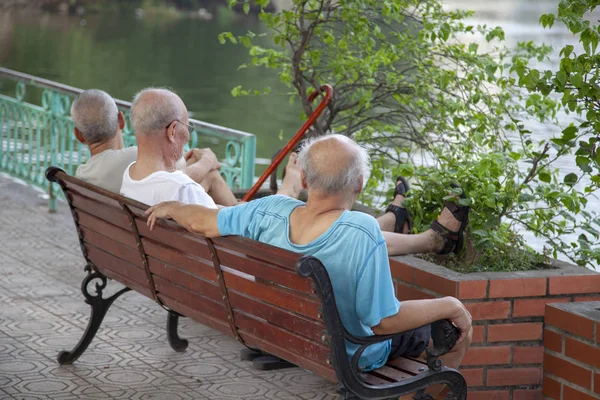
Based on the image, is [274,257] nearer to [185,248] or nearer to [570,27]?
[185,248]

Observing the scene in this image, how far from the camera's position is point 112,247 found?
4805 millimetres

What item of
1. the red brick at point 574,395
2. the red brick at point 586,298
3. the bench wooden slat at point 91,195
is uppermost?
the bench wooden slat at point 91,195

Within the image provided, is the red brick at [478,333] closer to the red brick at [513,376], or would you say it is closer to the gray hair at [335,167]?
the red brick at [513,376]

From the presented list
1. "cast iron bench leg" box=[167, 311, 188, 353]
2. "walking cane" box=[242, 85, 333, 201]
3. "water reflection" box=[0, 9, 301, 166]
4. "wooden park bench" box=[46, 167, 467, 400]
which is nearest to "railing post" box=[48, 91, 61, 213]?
"water reflection" box=[0, 9, 301, 166]

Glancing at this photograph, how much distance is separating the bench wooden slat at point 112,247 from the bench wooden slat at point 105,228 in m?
0.02

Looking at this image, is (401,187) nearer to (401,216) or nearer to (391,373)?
(401,216)

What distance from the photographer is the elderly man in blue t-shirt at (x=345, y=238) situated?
138 inches

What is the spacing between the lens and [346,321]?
363 cm

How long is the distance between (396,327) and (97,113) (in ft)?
7.28

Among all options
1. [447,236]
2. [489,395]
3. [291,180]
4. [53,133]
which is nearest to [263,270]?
[489,395]

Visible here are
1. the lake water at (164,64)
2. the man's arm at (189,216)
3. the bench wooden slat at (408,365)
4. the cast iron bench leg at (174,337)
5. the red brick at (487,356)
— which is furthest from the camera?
the lake water at (164,64)

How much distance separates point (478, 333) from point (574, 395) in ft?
1.49

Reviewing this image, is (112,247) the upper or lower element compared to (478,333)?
upper

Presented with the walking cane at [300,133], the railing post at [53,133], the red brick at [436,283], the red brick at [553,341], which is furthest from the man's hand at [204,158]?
the railing post at [53,133]
